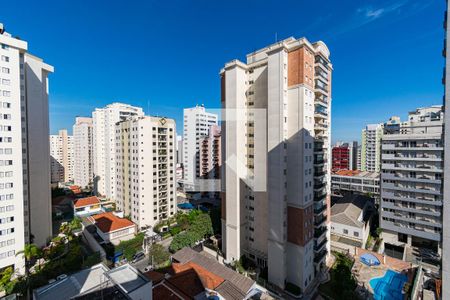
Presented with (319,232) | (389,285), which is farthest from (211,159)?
(389,285)

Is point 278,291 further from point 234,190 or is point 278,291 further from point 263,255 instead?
point 234,190

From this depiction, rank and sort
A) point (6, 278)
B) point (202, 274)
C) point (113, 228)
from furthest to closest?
point (113, 228)
point (6, 278)
point (202, 274)

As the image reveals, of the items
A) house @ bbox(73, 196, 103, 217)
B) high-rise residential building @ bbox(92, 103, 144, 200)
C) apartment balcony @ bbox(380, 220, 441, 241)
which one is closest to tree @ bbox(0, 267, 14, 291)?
house @ bbox(73, 196, 103, 217)

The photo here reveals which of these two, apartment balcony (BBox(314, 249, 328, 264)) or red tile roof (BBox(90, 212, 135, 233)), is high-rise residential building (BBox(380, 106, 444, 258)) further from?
red tile roof (BBox(90, 212, 135, 233))

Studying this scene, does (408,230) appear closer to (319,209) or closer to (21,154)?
(319,209)

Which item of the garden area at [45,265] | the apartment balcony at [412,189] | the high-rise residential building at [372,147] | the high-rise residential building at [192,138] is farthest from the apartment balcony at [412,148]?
the high-rise residential building at [372,147]

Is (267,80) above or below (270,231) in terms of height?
above

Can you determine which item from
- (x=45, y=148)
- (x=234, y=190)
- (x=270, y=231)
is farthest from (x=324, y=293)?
(x=45, y=148)
